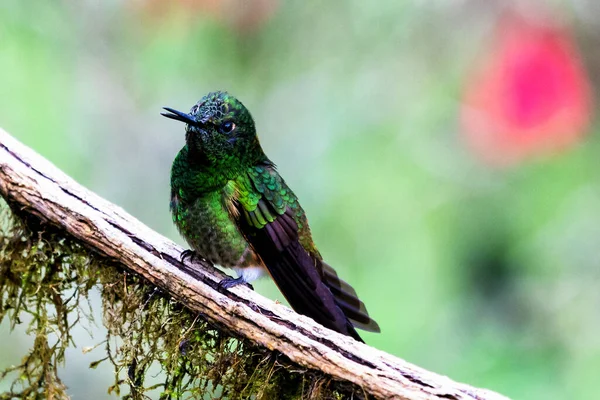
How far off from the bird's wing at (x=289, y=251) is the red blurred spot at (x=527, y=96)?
170 centimetres

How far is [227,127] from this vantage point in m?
2.39

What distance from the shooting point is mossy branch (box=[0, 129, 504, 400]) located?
6.50ft

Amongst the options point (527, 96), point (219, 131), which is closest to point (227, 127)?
point (219, 131)

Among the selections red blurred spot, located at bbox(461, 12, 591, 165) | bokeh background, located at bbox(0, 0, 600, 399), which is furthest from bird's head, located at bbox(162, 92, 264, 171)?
red blurred spot, located at bbox(461, 12, 591, 165)

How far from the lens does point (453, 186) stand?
386cm

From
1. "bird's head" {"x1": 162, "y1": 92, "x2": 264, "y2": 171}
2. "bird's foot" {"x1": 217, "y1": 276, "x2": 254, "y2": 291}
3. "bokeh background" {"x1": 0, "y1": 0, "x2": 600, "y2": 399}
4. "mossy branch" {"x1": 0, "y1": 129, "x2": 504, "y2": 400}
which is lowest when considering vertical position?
"mossy branch" {"x1": 0, "y1": 129, "x2": 504, "y2": 400}

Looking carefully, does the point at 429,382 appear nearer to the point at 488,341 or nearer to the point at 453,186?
the point at 488,341

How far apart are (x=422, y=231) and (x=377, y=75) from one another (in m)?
1.04

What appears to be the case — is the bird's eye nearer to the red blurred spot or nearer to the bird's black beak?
the bird's black beak

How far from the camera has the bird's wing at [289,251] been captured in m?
2.32

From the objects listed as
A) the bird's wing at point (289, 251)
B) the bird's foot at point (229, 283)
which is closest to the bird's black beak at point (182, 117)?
the bird's wing at point (289, 251)

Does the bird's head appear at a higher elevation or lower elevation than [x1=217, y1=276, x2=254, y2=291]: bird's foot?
higher

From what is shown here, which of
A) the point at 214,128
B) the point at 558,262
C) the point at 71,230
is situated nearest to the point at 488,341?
the point at 558,262

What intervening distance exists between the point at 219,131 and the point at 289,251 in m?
0.49
